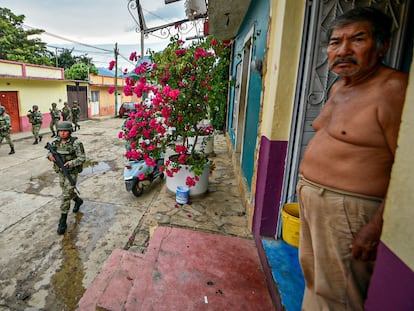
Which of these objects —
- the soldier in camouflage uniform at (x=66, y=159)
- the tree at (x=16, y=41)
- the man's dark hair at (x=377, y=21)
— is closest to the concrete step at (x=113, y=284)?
the soldier in camouflage uniform at (x=66, y=159)

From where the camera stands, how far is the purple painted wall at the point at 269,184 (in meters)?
2.32

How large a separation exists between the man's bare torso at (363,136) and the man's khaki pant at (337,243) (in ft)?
0.21

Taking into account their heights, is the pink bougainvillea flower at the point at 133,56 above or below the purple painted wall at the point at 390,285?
above

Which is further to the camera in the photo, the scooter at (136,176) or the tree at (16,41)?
the tree at (16,41)

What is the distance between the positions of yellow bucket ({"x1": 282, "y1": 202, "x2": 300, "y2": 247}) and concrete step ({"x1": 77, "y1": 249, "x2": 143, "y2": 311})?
4.58ft

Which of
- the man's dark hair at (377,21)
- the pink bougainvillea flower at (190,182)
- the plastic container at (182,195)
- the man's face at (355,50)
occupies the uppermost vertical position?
the man's dark hair at (377,21)

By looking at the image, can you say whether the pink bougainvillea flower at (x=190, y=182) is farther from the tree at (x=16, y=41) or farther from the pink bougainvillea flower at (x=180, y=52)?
the tree at (x=16, y=41)

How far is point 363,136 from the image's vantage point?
1.13 meters

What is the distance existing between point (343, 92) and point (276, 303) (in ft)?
5.20

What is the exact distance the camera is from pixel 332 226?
4.13 feet

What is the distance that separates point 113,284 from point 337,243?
83.4 inches

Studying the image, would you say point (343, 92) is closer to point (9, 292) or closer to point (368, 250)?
point (368, 250)

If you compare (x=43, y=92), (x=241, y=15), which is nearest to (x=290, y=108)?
(x=241, y=15)

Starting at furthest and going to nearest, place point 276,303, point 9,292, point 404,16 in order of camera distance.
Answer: point 9,292 → point 276,303 → point 404,16
